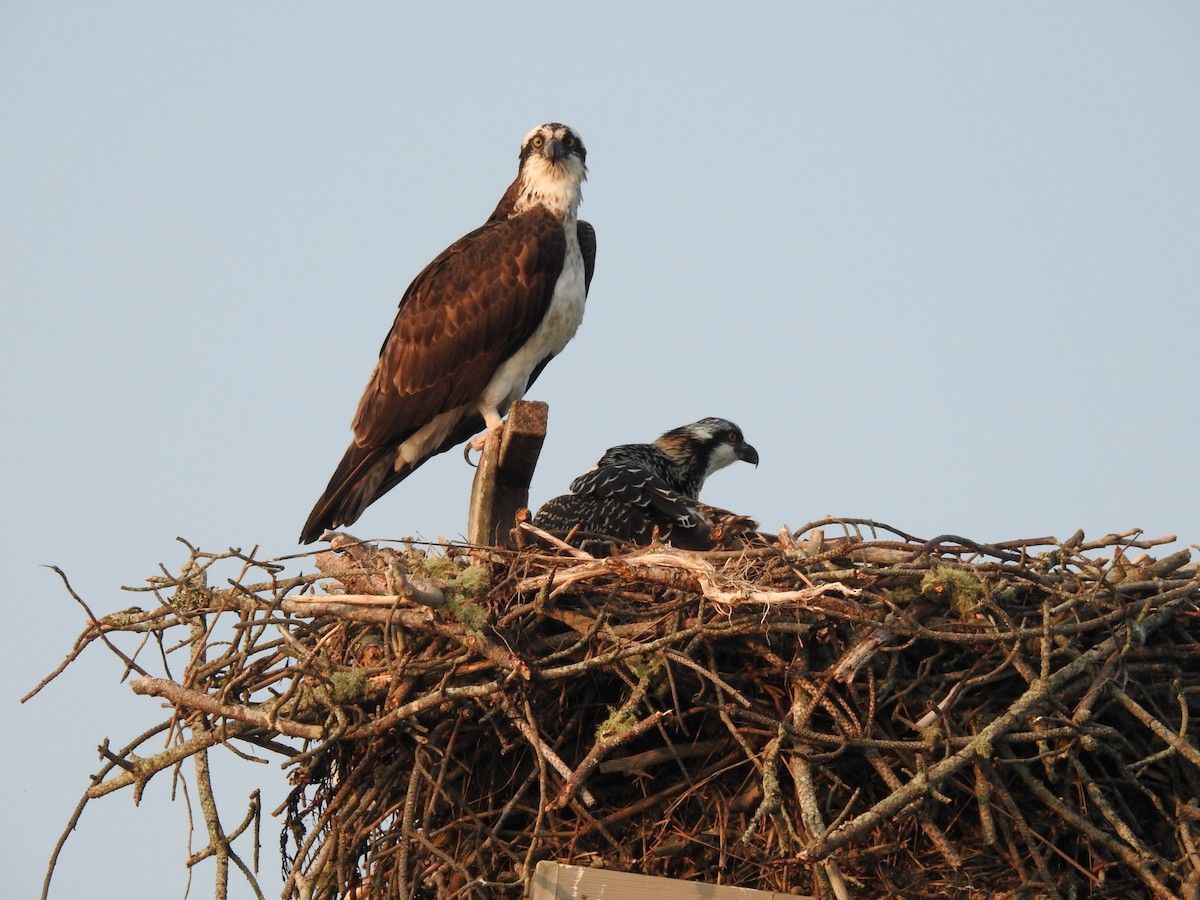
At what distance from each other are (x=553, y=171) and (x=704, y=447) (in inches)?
71.5

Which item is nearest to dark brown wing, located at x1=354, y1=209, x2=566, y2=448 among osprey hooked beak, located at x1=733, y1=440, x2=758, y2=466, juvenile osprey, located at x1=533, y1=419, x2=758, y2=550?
juvenile osprey, located at x1=533, y1=419, x2=758, y2=550

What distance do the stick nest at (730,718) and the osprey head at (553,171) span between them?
3.42m

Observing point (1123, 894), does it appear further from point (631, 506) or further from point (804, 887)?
point (631, 506)

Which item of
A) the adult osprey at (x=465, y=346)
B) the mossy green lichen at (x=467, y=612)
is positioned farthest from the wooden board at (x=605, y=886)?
the adult osprey at (x=465, y=346)

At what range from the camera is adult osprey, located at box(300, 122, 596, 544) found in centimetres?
766

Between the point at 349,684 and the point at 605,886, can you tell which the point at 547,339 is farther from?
the point at 605,886

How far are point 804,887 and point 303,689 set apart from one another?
1.83 meters

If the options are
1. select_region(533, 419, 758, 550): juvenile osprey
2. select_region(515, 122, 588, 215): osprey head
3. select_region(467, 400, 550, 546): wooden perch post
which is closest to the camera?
select_region(467, 400, 550, 546): wooden perch post

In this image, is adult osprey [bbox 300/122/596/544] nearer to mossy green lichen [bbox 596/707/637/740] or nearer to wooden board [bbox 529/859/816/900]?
mossy green lichen [bbox 596/707/637/740]

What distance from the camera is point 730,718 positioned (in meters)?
4.73

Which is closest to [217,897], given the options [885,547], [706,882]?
[706,882]

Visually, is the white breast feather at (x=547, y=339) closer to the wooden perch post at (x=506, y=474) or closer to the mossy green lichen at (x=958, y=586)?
Answer: the wooden perch post at (x=506, y=474)

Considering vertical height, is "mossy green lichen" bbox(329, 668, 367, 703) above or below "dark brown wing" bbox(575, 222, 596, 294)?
below

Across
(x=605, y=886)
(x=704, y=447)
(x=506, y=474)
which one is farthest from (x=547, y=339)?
(x=605, y=886)
